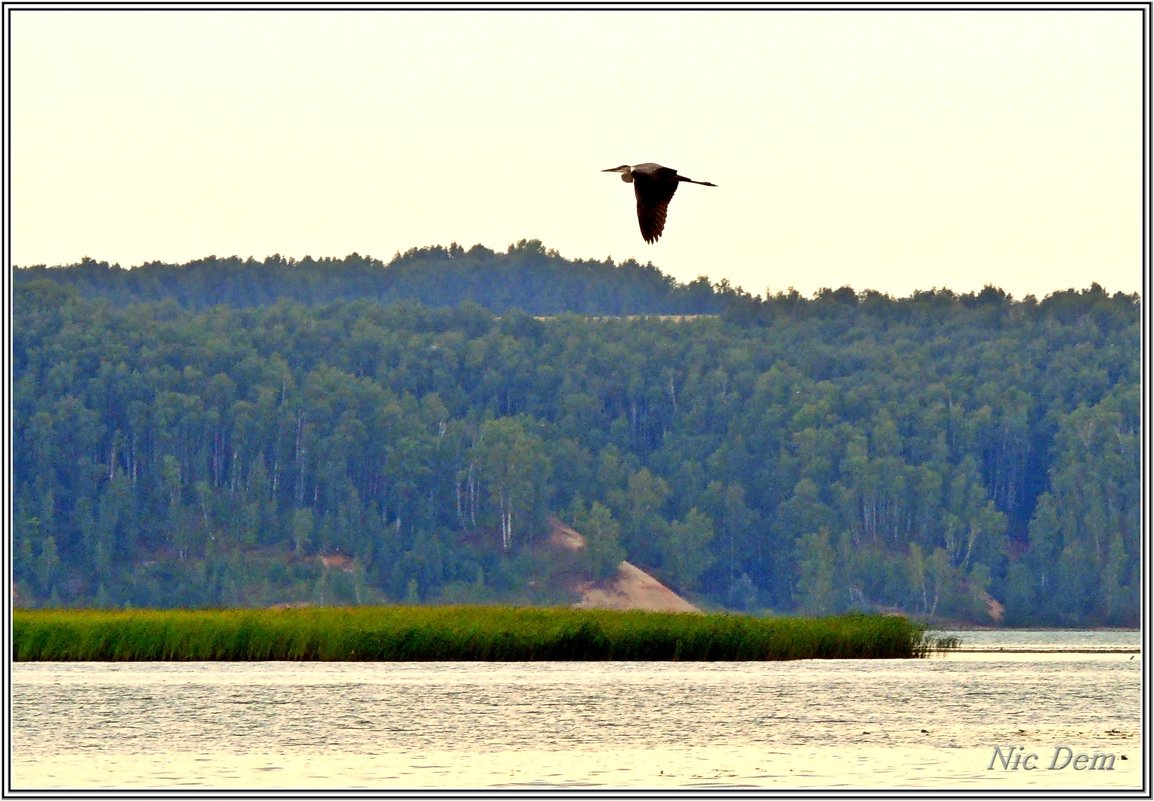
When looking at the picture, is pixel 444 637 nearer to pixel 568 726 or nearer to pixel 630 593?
pixel 568 726

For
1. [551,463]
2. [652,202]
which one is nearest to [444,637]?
[652,202]

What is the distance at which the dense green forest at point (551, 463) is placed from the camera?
13362cm

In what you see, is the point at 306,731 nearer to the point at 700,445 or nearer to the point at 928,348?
the point at 700,445

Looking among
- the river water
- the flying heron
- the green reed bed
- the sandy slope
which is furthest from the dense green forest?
the flying heron

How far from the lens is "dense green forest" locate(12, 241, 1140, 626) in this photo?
133625 mm

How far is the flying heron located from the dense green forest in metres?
104

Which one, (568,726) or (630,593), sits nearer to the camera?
(568,726)

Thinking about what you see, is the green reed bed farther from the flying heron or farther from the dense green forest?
the dense green forest

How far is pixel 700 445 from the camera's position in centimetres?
15100

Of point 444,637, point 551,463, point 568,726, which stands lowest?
point 568,726

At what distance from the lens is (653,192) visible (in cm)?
2505

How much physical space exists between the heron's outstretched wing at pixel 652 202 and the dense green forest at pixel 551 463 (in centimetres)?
10386

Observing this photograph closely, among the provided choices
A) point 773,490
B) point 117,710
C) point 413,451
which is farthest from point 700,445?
point 117,710

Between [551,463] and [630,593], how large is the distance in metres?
13.7
